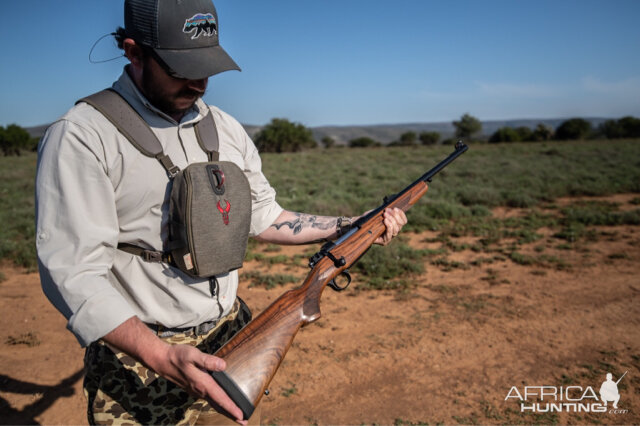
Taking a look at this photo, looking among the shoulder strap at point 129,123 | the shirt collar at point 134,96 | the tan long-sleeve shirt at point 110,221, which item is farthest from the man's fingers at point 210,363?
the shirt collar at point 134,96

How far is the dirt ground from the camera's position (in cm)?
Answer: 358

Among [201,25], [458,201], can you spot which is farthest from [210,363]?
[458,201]

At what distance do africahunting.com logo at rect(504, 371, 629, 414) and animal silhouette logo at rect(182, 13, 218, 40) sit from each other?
3.72 m

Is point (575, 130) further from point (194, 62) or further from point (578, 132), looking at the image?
point (194, 62)

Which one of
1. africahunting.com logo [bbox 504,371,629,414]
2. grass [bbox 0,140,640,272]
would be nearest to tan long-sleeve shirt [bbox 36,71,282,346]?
africahunting.com logo [bbox 504,371,629,414]

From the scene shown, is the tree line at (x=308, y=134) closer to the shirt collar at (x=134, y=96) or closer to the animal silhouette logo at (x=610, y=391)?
the animal silhouette logo at (x=610, y=391)

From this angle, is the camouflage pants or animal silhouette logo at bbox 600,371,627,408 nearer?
the camouflage pants

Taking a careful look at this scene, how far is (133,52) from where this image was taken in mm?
1666

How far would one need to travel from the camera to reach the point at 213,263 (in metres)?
1.78

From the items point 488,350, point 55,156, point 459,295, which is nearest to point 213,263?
point 55,156

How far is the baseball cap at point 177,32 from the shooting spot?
1.58 meters

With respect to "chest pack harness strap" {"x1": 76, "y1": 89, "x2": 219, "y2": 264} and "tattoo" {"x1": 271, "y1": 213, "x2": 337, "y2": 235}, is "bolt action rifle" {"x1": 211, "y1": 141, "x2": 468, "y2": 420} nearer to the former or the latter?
"tattoo" {"x1": 271, "y1": 213, "x2": 337, "y2": 235}

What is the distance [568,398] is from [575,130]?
47048 mm

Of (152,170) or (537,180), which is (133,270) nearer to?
(152,170)
